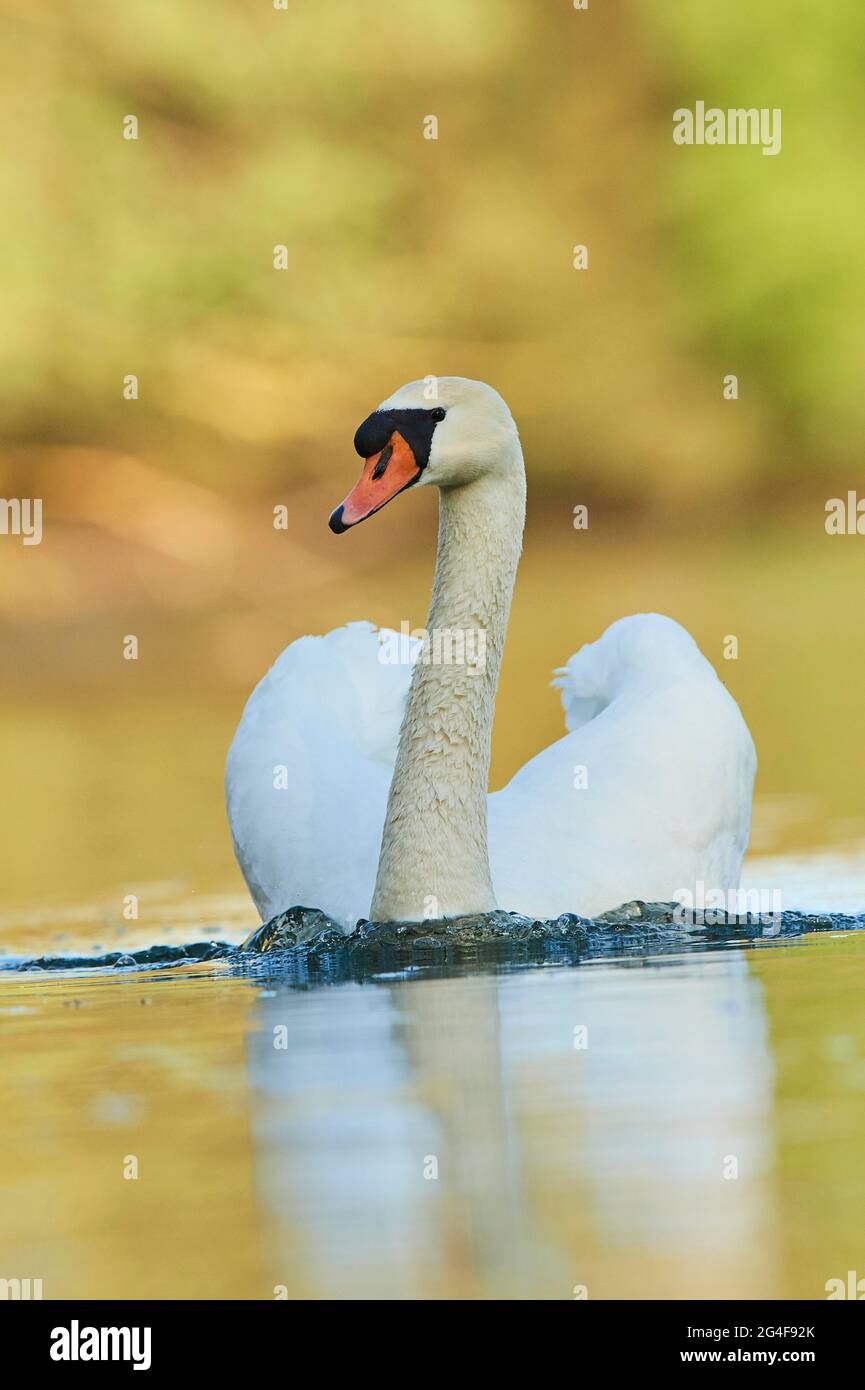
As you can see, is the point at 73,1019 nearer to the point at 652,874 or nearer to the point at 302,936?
the point at 302,936

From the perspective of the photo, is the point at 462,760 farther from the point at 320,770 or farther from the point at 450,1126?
the point at 450,1126

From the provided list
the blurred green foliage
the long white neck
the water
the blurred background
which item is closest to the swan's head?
the long white neck

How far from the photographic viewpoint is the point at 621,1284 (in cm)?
324

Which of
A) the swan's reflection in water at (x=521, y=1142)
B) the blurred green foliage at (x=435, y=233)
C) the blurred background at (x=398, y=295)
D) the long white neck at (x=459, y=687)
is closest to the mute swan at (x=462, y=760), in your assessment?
the long white neck at (x=459, y=687)

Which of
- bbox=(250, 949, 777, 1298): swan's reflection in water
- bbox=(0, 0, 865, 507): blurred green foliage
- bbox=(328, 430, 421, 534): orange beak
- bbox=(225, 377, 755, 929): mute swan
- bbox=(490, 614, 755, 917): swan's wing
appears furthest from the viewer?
bbox=(0, 0, 865, 507): blurred green foliage

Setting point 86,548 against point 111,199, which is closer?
point 86,548

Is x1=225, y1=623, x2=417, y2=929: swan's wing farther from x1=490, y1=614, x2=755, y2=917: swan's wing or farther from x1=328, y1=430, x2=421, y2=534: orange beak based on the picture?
x1=328, y1=430, x2=421, y2=534: orange beak

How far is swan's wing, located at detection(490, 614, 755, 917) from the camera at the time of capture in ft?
21.6

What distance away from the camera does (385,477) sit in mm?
6184

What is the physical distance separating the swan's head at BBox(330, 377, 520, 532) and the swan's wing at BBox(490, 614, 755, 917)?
991mm

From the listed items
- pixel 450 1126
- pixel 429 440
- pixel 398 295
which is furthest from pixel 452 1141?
pixel 398 295

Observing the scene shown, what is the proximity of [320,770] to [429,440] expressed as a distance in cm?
138

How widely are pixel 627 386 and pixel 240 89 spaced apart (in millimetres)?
4474

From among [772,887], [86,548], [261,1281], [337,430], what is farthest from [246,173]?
[261,1281]
